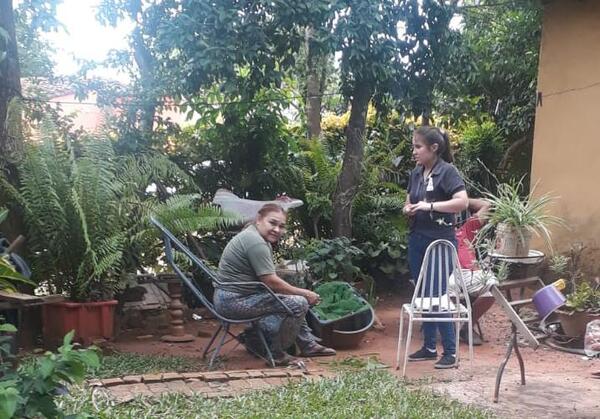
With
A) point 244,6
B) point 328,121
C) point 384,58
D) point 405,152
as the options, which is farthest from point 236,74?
point 328,121

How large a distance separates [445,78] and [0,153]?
401 cm

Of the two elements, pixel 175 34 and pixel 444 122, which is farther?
pixel 444 122

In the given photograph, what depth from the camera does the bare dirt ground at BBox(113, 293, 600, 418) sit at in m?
3.77

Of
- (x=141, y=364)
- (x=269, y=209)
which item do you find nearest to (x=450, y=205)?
(x=269, y=209)

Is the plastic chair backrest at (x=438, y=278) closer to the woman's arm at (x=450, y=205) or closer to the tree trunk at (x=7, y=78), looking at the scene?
the woman's arm at (x=450, y=205)

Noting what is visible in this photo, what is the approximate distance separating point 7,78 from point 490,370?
4.10m

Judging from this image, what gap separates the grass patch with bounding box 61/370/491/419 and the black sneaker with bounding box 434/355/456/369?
24.8 inches

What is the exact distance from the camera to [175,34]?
5.32 metres

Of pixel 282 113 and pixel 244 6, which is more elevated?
pixel 244 6

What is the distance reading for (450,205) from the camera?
4418 millimetres

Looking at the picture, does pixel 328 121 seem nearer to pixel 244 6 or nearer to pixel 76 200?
pixel 244 6

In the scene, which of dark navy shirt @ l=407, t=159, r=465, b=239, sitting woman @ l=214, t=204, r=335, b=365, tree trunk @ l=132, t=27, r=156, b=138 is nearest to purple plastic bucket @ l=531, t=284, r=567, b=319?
dark navy shirt @ l=407, t=159, r=465, b=239

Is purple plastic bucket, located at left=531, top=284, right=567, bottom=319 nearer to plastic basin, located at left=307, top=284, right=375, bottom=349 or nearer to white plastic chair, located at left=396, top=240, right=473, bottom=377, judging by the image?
white plastic chair, located at left=396, top=240, right=473, bottom=377

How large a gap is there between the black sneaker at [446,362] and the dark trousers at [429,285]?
26mm
